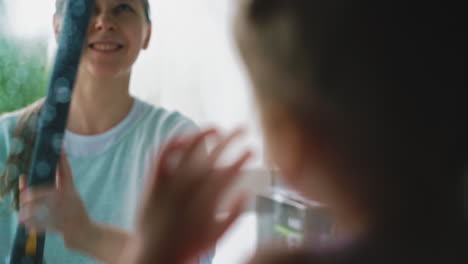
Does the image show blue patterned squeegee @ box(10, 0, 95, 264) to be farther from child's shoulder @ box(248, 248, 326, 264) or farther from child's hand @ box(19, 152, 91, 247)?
child's shoulder @ box(248, 248, 326, 264)

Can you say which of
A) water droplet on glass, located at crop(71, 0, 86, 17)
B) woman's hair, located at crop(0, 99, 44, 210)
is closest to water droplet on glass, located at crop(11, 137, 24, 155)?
woman's hair, located at crop(0, 99, 44, 210)

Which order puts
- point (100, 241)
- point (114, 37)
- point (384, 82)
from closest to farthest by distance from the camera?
point (384, 82)
point (100, 241)
point (114, 37)

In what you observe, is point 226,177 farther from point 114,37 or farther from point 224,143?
point 114,37

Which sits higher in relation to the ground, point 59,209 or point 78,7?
point 78,7

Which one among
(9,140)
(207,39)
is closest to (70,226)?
(9,140)

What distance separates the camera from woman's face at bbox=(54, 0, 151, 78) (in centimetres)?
39

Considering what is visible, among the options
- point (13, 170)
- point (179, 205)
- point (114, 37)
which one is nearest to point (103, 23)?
point (114, 37)

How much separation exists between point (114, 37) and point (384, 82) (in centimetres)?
28

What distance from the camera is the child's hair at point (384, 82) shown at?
17 cm

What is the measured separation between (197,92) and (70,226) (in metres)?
0.20

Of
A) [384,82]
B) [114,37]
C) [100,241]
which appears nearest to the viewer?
[384,82]

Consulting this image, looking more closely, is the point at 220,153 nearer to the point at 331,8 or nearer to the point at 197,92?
the point at 331,8

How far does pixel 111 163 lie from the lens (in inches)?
16.2

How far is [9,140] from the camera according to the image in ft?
1.31
